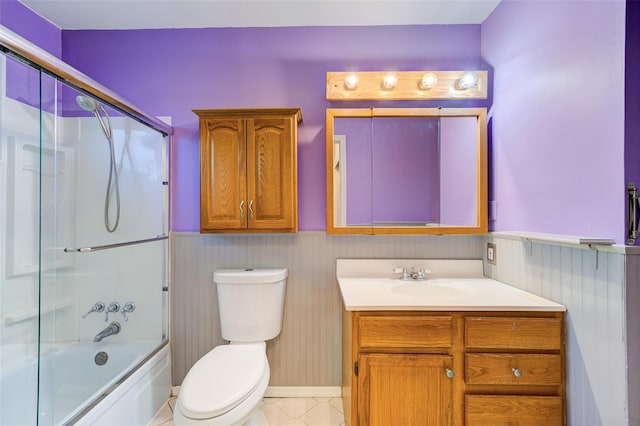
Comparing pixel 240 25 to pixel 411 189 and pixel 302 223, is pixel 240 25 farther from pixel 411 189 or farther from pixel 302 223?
pixel 411 189

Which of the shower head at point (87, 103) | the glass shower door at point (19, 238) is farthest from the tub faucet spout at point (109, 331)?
the shower head at point (87, 103)

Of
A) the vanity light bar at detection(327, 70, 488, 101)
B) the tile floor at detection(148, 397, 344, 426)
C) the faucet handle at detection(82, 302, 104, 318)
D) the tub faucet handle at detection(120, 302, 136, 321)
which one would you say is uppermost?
the vanity light bar at detection(327, 70, 488, 101)

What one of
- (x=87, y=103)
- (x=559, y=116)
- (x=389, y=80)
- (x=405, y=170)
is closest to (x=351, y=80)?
(x=389, y=80)

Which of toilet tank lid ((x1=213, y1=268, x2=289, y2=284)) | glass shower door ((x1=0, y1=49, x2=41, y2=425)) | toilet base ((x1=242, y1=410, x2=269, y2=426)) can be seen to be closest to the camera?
glass shower door ((x1=0, y1=49, x2=41, y2=425))

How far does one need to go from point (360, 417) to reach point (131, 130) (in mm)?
2013

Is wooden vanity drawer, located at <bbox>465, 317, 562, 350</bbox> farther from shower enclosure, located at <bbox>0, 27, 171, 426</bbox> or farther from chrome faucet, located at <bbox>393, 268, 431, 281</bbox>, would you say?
shower enclosure, located at <bbox>0, 27, 171, 426</bbox>

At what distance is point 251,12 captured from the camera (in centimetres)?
178

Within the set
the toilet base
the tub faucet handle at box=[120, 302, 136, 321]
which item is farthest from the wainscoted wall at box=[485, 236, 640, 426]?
the tub faucet handle at box=[120, 302, 136, 321]

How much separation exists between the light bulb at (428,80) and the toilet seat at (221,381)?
1.87 meters

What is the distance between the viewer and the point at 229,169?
1755 millimetres

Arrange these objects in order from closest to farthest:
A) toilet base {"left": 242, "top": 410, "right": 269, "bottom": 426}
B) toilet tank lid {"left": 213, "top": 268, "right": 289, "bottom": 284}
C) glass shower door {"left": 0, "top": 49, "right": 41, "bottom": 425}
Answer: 1. glass shower door {"left": 0, "top": 49, "right": 41, "bottom": 425}
2. toilet base {"left": 242, "top": 410, "right": 269, "bottom": 426}
3. toilet tank lid {"left": 213, "top": 268, "right": 289, "bottom": 284}

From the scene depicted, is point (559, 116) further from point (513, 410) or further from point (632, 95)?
point (513, 410)

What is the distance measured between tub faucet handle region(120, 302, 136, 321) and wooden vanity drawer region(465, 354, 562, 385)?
6.35 ft

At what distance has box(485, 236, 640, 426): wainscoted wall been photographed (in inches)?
40.2
